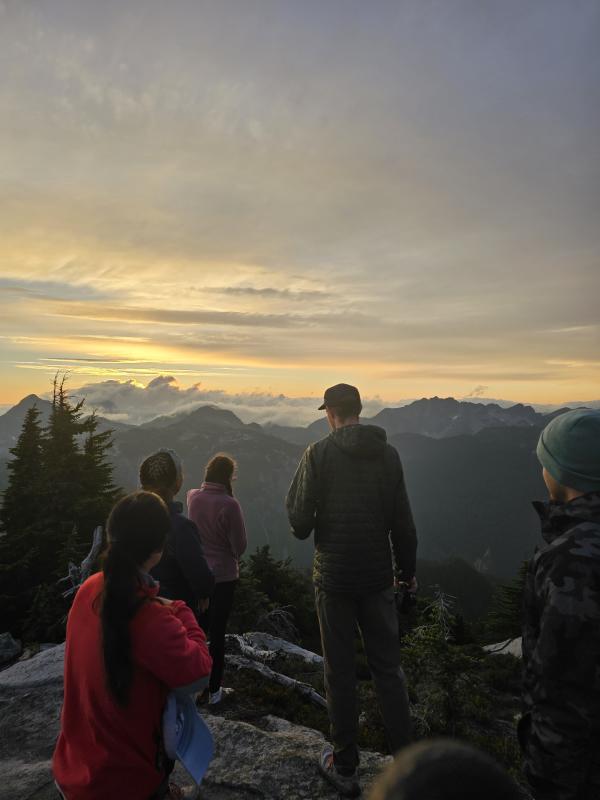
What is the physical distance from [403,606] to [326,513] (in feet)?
4.47

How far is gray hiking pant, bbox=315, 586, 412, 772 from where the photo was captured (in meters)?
4.81

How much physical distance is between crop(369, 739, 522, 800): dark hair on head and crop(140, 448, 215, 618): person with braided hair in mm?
4177

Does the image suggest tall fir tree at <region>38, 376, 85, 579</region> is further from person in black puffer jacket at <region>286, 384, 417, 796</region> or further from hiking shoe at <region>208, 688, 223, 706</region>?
person in black puffer jacket at <region>286, 384, 417, 796</region>

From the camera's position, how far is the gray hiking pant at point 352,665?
15.8 ft

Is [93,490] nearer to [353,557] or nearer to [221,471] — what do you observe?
[221,471]

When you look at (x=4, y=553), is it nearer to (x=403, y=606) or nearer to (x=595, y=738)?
(x=403, y=606)

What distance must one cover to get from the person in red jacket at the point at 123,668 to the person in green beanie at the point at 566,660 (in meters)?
1.91

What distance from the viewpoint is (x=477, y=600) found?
437 ft

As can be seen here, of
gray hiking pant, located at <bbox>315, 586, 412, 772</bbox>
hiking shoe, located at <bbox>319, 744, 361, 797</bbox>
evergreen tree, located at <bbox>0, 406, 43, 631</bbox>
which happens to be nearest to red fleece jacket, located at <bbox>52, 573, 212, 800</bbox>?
gray hiking pant, located at <bbox>315, 586, 412, 772</bbox>

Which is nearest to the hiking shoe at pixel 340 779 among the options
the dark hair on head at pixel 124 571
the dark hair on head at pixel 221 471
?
the dark hair on head at pixel 124 571

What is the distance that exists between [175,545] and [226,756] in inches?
106

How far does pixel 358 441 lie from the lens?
490 centimetres

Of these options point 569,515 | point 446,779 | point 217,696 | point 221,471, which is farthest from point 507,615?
point 446,779

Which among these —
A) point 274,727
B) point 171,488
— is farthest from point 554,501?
point 274,727
